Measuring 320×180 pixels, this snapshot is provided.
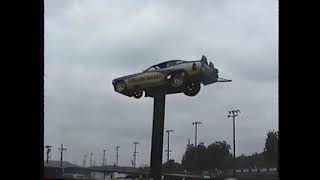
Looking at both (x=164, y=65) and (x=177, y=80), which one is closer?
(x=177, y=80)

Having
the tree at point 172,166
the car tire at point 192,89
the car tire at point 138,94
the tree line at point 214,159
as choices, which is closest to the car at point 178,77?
the car tire at point 192,89

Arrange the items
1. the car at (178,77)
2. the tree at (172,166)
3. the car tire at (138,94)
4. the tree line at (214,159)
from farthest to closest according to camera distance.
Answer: the tree at (172,166) → the tree line at (214,159) → the car tire at (138,94) → the car at (178,77)

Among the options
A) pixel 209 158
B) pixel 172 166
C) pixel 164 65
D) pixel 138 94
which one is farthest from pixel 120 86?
pixel 172 166

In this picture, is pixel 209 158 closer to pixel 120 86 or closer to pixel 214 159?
pixel 214 159

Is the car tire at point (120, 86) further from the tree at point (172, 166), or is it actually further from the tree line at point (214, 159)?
the tree at point (172, 166)

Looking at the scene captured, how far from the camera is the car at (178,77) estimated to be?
2909cm

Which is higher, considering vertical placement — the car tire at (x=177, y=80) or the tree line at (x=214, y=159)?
the car tire at (x=177, y=80)

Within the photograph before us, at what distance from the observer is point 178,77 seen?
2988 centimetres

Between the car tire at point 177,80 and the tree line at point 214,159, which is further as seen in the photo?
the tree line at point 214,159
